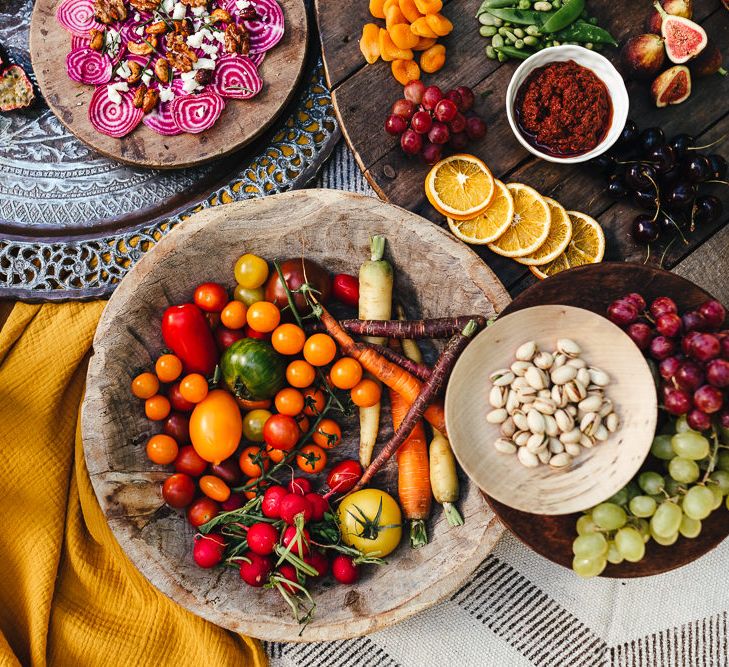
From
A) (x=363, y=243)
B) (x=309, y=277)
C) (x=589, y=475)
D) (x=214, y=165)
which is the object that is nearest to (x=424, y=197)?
(x=363, y=243)

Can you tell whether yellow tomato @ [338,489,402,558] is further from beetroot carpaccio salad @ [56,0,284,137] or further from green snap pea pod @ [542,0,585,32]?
green snap pea pod @ [542,0,585,32]

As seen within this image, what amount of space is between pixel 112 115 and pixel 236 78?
0.35 meters

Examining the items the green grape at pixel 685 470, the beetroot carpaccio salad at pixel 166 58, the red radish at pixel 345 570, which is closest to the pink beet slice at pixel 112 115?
the beetroot carpaccio salad at pixel 166 58

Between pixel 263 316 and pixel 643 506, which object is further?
pixel 263 316

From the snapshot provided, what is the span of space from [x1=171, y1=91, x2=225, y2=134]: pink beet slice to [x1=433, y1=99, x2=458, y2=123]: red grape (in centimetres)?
59

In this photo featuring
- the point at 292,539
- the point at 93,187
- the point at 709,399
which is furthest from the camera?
the point at 93,187

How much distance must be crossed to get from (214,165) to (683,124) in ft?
4.22

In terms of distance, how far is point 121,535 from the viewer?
4.94 feet

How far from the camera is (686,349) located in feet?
4.23

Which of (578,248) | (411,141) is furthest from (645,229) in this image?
(411,141)

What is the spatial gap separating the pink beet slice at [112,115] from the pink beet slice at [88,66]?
0.13 feet

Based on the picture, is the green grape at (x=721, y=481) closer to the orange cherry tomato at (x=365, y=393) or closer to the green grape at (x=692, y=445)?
the green grape at (x=692, y=445)

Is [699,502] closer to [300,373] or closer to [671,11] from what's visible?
[300,373]

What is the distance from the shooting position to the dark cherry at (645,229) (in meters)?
1.61
